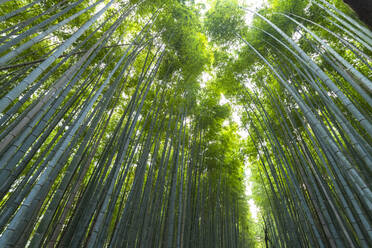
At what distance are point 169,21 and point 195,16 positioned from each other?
0.67m

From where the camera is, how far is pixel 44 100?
4.85ft

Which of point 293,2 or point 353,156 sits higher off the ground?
point 293,2

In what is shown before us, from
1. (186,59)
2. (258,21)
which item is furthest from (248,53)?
(186,59)

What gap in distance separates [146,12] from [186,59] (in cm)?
132

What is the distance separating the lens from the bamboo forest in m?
1.75

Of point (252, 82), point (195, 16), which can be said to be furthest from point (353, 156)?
point (195, 16)

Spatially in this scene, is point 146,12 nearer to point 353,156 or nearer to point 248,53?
point 248,53

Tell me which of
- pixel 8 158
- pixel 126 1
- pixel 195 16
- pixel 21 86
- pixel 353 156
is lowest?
pixel 8 158

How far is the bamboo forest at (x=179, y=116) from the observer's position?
175 cm

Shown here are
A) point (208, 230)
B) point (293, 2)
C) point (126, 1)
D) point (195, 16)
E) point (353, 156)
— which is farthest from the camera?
point (208, 230)

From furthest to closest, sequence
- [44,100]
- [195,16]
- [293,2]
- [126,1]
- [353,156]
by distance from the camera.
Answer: [195,16] < [126,1] < [293,2] < [353,156] < [44,100]

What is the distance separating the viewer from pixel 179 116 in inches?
159

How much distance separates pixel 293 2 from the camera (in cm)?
353

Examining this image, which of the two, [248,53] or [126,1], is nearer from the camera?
[126,1]
